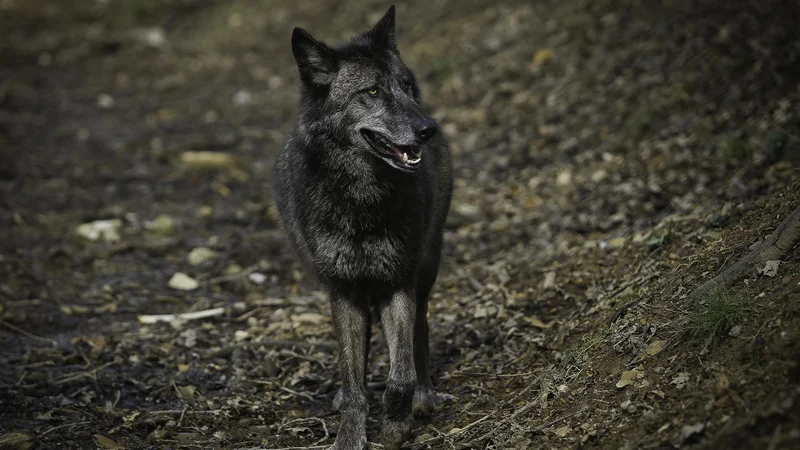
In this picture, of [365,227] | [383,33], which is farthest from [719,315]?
[383,33]

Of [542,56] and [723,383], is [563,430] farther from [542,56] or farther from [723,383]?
[542,56]

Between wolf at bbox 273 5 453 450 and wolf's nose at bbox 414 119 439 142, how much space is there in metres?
0.08

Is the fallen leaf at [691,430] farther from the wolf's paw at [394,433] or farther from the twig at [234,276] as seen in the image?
the twig at [234,276]

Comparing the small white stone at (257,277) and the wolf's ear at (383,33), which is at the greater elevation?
the wolf's ear at (383,33)

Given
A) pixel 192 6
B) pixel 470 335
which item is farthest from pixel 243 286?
pixel 192 6

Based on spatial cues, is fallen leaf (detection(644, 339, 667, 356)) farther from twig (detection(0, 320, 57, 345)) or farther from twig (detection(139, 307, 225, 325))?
twig (detection(0, 320, 57, 345))

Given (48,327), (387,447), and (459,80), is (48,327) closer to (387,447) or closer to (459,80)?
(387,447)

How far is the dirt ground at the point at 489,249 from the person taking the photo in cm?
445

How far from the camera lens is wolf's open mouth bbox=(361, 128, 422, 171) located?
4801 millimetres

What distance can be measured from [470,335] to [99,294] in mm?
3621

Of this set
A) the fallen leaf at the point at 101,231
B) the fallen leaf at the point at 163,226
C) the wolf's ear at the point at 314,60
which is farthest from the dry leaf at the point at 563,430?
the fallen leaf at the point at 101,231

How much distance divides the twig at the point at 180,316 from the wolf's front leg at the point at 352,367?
231 cm

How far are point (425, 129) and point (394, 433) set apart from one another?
1870mm

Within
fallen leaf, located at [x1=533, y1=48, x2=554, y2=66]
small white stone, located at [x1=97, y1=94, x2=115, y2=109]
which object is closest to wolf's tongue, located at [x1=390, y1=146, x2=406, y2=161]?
fallen leaf, located at [x1=533, y1=48, x2=554, y2=66]
